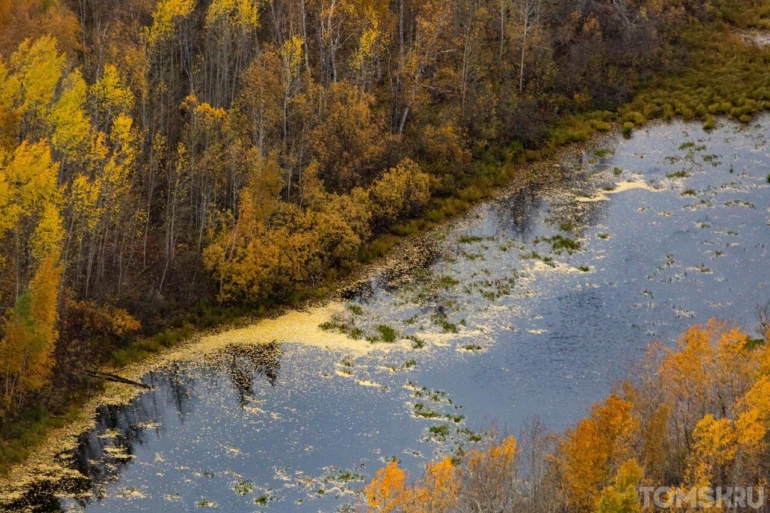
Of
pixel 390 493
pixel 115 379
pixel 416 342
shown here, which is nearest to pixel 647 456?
pixel 390 493

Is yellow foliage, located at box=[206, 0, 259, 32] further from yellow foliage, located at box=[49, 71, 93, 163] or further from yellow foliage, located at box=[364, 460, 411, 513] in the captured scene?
yellow foliage, located at box=[364, 460, 411, 513]

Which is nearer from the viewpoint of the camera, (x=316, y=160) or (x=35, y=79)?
(x=35, y=79)

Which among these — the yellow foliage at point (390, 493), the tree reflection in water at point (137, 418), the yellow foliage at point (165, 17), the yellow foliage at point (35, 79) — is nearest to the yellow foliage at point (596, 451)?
the yellow foliage at point (390, 493)

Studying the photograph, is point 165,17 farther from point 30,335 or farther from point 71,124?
point 30,335

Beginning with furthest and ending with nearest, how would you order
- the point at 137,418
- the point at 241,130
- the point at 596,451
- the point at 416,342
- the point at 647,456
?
the point at 241,130 < the point at 416,342 < the point at 137,418 < the point at 647,456 < the point at 596,451

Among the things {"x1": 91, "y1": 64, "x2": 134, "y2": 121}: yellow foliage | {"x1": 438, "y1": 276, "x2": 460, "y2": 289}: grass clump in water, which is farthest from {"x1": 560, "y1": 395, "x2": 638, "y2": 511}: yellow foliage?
{"x1": 91, "y1": 64, "x2": 134, "y2": 121}: yellow foliage

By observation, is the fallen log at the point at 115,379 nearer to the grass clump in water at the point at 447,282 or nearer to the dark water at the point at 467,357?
the dark water at the point at 467,357

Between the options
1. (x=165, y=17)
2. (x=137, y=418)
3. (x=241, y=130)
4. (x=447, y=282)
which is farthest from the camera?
(x=165, y=17)

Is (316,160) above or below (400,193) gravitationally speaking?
above
